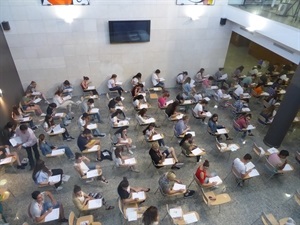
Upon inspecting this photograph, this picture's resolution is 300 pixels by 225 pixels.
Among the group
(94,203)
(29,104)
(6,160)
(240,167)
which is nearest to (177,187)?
(240,167)

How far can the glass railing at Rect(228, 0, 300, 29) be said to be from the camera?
667cm

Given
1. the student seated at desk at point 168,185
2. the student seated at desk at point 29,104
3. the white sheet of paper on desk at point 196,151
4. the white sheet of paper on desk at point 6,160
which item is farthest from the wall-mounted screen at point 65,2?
the student seated at desk at point 168,185

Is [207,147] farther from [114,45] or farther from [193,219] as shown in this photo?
[114,45]

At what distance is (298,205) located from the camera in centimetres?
598

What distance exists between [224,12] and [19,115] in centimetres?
876

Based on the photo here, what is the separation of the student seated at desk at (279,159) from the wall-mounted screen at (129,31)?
6.32 m

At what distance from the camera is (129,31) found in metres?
9.16

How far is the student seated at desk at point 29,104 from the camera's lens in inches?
333

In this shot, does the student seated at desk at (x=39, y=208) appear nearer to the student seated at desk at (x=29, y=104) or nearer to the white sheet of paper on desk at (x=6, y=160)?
the white sheet of paper on desk at (x=6, y=160)

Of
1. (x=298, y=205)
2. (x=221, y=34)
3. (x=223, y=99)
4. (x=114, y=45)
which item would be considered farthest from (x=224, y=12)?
(x=298, y=205)

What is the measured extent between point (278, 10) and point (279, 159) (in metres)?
4.58

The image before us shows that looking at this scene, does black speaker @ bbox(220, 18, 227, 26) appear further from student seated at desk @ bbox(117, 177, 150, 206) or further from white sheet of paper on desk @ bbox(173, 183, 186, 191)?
student seated at desk @ bbox(117, 177, 150, 206)

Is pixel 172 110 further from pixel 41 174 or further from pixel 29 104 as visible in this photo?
pixel 29 104

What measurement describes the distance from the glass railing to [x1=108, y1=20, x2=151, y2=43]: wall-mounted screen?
383cm
